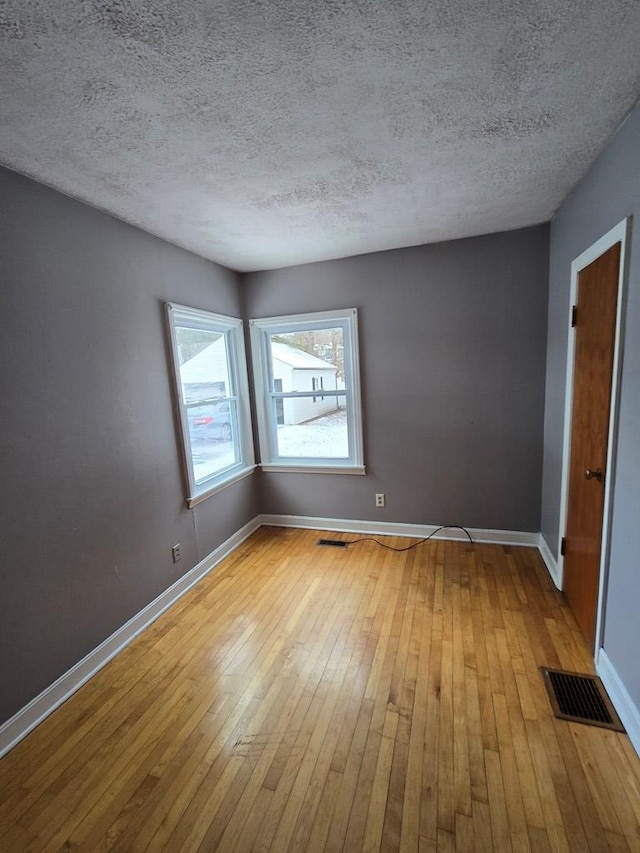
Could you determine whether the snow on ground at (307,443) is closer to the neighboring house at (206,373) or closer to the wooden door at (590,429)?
the neighboring house at (206,373)

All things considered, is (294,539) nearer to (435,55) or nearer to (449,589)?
(449,589)

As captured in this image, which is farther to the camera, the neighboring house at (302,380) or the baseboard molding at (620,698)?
the neighboring house at (302,380)

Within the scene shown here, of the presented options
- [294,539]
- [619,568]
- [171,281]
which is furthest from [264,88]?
[294,539]

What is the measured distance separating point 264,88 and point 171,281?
1.64 metres

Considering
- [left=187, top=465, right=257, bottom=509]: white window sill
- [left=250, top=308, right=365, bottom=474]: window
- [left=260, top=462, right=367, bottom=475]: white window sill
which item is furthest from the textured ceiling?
[left=260, top=462, right=367, bottom=475]: white window sill

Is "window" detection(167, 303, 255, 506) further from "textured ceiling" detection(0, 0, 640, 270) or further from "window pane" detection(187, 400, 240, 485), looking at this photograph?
"textured ceiling" detection(0, 0, 640, 270)

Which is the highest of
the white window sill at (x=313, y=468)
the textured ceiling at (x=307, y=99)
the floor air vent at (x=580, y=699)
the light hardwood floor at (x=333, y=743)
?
the textured ceiling at (x=307, y=99)

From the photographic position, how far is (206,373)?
3.17 metres

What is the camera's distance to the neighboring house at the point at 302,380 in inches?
140

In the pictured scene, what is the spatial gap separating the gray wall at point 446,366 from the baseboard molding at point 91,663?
5.03 feet

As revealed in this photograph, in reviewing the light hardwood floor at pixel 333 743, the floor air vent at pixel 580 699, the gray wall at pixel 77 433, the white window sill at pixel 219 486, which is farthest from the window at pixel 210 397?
the floor air vent at pixel 580 699

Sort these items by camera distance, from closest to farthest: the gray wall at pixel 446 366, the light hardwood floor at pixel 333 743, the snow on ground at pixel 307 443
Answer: the light hardwood floor at pixel 333 743 → the gray wall at pixel 446 366 → the snow on ground at pixel 307 443

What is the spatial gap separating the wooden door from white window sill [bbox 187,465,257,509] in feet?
8.18

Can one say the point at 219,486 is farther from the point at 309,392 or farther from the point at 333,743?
the point at 333,743
